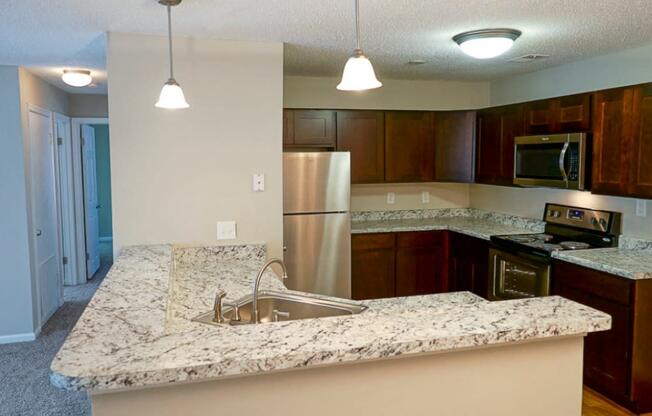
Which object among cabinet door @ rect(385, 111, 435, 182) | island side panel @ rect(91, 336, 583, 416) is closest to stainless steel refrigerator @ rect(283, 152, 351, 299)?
cabinet door @ rect(385, 111, 435, 182)

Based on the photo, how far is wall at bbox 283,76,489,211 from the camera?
16.0 feet

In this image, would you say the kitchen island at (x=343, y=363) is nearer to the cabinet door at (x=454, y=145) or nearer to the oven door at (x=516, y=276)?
the oven door at (x=516, y=276)

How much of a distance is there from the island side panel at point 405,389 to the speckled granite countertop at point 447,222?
271 cm

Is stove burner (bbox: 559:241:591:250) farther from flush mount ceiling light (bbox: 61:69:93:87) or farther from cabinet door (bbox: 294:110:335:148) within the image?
flush mount ceiling light (bbox: 61:69:93:87)

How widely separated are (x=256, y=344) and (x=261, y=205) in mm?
2116

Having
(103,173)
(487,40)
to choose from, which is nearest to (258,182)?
(487,40)

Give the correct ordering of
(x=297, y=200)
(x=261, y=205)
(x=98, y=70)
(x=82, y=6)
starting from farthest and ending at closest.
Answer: (x=98, y=70)
(x=297, y=200)
(x=261, y=205)
(x=82, y=6)

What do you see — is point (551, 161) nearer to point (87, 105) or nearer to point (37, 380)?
point (37, 380)

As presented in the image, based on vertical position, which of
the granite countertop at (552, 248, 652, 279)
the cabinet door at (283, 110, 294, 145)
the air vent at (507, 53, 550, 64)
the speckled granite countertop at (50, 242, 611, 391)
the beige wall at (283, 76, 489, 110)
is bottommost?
the granite countertop at (552, 248, 652, 279)

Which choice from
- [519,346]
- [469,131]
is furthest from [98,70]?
[519,346]

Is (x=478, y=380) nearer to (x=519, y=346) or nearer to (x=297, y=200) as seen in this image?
(x=519, y=346)

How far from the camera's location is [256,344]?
4.32 feet

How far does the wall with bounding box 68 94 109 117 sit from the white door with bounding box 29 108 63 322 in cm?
83

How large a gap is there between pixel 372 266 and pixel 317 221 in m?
0.90
